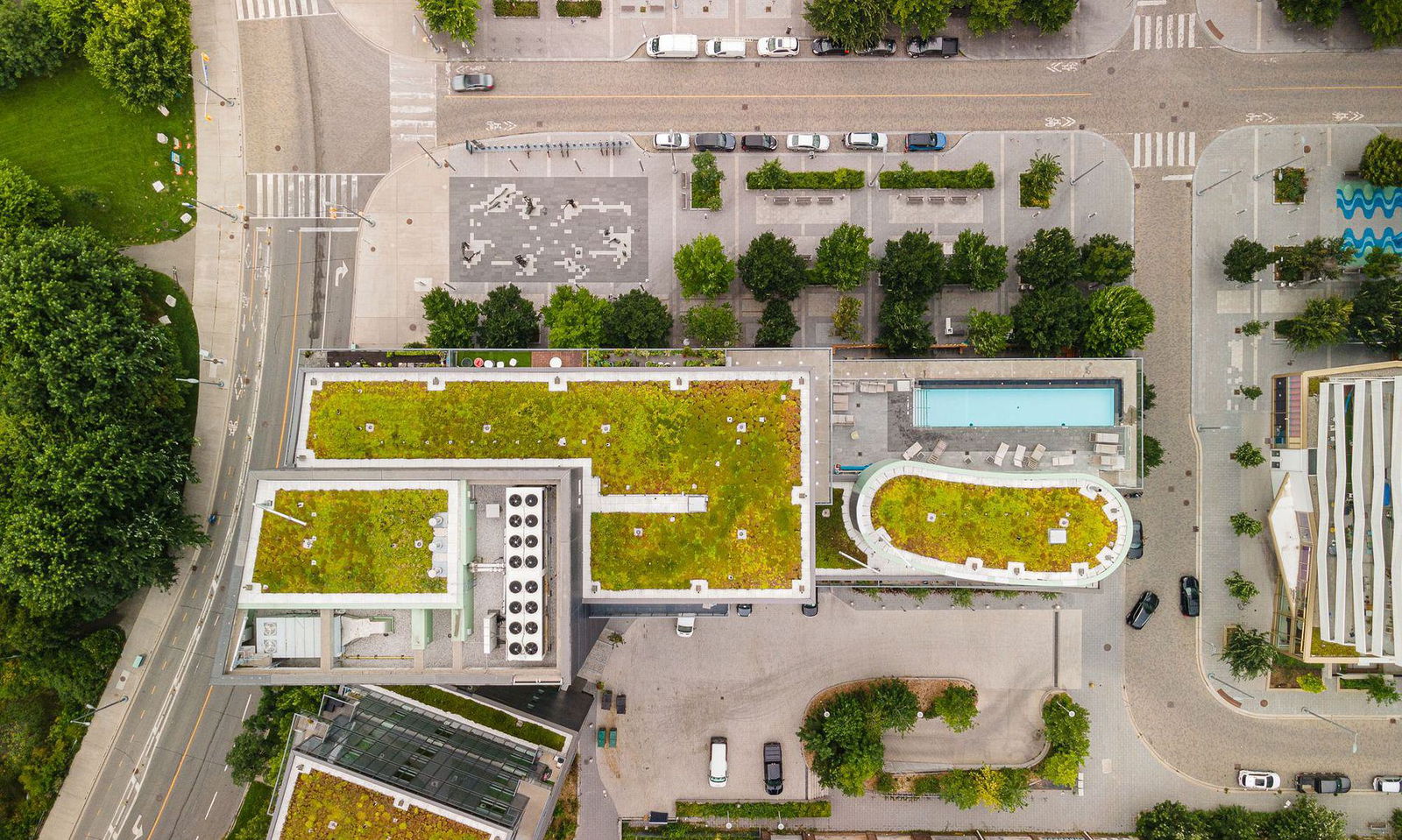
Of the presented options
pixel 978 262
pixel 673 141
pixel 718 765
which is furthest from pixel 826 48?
pixel 718 765

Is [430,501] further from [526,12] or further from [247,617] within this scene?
[526,12]

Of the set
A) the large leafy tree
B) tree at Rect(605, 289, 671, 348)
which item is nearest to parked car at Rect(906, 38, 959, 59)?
tree at Rect(605, 289, 671, 348)

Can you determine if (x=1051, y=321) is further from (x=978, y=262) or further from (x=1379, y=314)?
(x=1379, y=314)

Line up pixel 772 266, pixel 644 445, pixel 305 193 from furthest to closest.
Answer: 1. pixel 305 193
2. pixel 772 266
3. pixel 644 445

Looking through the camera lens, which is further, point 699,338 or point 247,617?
point 699,338

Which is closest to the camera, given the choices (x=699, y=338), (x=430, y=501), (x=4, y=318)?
(x=430, y=501)

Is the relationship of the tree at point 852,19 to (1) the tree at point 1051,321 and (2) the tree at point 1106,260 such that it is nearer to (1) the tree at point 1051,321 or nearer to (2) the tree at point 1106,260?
(2) the tree at point 1106,260

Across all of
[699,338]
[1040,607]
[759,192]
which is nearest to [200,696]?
[699,338]
